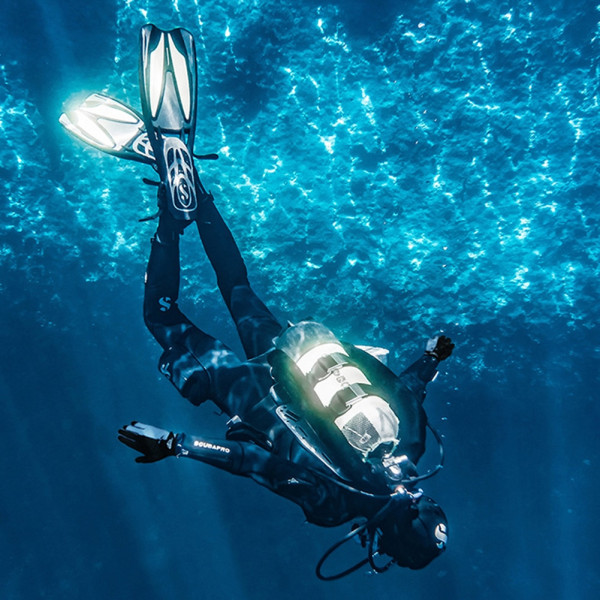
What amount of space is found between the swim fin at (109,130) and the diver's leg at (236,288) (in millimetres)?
1008

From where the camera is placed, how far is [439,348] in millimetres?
4949

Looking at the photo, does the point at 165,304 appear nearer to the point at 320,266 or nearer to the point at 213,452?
the point at 213,452

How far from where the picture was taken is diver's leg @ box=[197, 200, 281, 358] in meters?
5.10

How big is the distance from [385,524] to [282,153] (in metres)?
8.24

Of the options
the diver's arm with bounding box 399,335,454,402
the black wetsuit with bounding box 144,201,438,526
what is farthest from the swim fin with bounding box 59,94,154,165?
the diver's arm with bounding box 399,335,454,402

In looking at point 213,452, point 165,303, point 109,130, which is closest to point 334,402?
point 213,452

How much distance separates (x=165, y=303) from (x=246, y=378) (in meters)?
1.37

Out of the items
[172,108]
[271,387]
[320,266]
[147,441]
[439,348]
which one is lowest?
[147,441]

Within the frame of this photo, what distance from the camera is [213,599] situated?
1881cm

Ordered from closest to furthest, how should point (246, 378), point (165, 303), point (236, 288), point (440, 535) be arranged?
point (440, 535) → point (246, 378) → point (165, 303) → point (236, 288)

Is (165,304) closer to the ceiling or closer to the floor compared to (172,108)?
closer to the floor

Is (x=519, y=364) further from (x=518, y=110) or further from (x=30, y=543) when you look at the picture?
(x=30, y=543)

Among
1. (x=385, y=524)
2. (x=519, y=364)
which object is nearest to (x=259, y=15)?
(x=385, y=524)

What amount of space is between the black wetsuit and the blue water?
17.6ft
